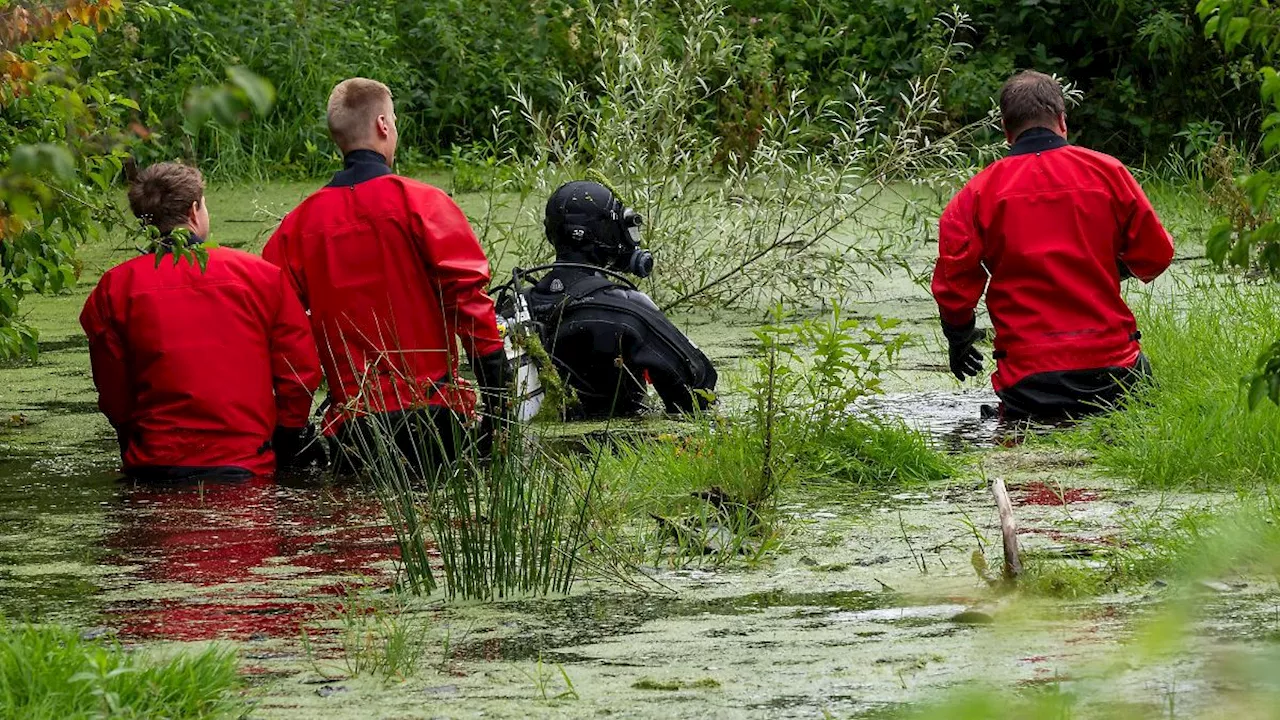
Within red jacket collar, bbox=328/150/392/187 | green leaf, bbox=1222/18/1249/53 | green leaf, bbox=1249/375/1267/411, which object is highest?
green leaf, bbox=1222/18/1249/53

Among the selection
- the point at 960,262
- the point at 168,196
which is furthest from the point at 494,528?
the point at 960,262

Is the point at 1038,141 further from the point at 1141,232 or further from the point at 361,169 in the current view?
the point at 361,169

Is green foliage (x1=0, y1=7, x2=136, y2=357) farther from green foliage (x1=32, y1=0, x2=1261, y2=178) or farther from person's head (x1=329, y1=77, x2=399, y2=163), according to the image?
green foliage (x1=32, y1=0, x2=1261, y2=178)

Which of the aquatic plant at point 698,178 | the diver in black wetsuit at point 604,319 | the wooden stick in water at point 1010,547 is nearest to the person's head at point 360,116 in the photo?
the diver in black wetsuit at point 604,319

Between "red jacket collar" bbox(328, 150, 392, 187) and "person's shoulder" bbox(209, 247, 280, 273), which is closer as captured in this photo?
"person's shoulder" bbox(209, 247, 280, 273)

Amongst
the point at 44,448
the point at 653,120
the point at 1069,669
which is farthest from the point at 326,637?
the point at 653,120

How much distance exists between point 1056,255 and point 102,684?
138 inches

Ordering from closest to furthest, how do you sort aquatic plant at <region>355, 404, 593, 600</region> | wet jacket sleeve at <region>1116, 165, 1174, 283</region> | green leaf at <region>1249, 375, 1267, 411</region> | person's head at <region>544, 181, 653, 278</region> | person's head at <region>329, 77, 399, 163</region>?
green leaf at <region>1249, 375, 1267, 411</region>
aquatic plant at <region>355, 404, 593, 600</region>
person's head at <region>329, 77, 399, 163</region>
wet jacket sleeve at <region>1116, 165, 1174, 283</region>
person's head at <region>544, 181, 653, 278</region>

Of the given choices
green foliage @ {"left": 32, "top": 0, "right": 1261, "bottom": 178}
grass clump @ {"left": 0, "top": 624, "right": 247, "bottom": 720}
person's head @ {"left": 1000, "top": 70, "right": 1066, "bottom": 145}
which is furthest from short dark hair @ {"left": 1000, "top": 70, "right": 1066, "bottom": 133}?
green foliage @ {"left": 32, "top": 0, "right": 1261, "bottom": 178}

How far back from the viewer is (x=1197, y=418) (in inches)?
197

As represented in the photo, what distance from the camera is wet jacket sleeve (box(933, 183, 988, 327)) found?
18.9ft

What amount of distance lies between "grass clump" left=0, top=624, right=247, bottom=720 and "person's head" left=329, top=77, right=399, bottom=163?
267 centimetres

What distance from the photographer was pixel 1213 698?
2.74 meters

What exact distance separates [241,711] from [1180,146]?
33.4 ft
